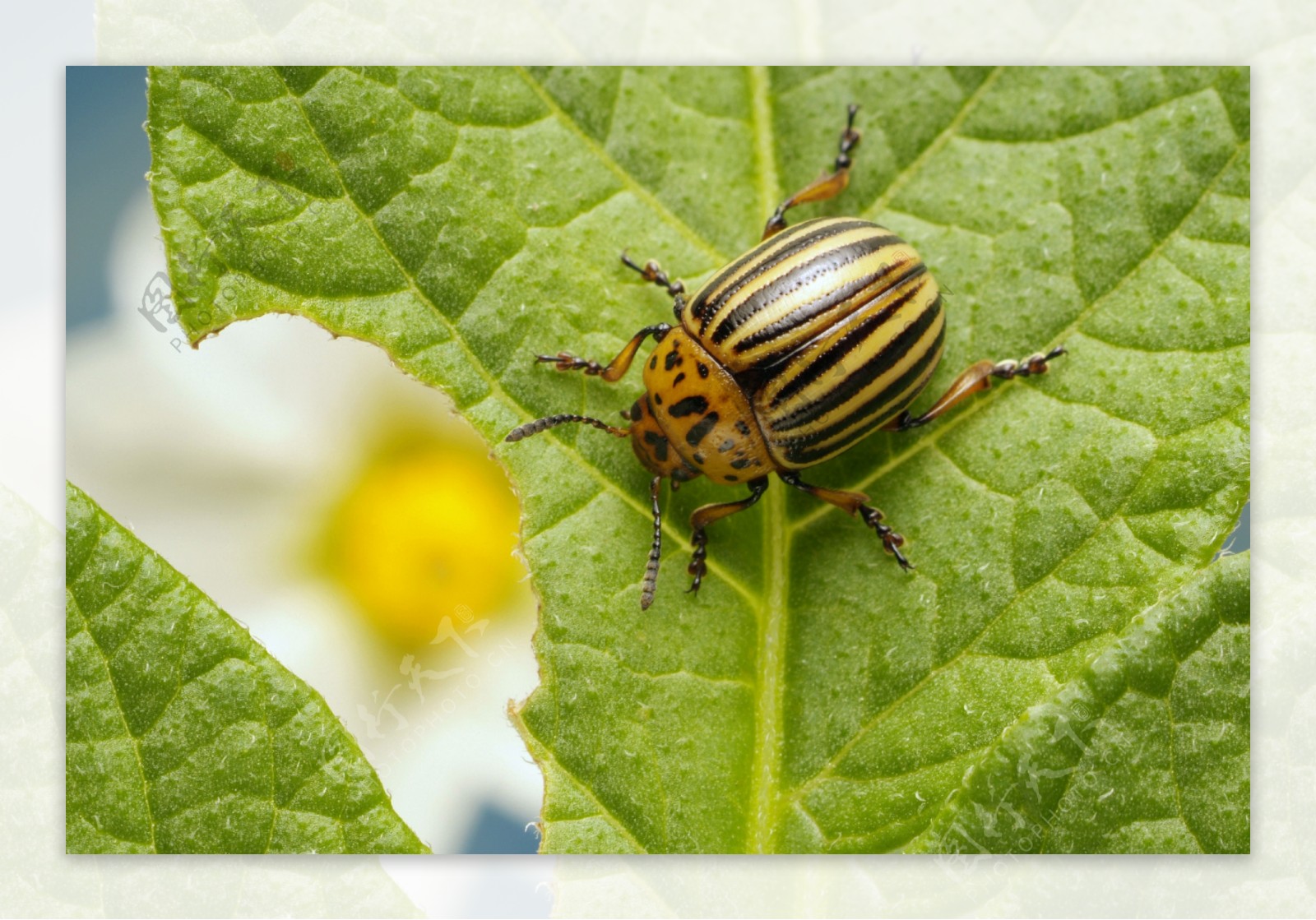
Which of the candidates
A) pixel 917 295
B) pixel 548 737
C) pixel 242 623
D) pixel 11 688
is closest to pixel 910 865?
pixel 548 737

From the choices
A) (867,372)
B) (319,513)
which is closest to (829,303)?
(867,372)

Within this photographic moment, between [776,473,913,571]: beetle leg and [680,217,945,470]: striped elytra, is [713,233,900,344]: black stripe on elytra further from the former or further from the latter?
[776,473,913,571]: beetle leg

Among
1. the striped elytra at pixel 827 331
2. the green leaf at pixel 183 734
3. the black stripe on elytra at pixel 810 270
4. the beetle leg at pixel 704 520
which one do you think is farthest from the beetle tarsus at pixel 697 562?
the green leaf at pixel 183 734

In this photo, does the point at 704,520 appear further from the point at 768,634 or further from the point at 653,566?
the point at 768,634

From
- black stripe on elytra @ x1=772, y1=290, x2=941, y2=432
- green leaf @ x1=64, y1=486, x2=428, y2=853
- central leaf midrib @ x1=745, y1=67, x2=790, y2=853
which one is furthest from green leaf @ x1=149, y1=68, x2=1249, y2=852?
green leaf @ x1=64, y1=486, x2=428, y2=853

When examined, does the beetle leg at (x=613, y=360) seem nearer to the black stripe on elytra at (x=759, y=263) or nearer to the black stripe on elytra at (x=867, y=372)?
the black stripe on elytra at (x=759, y=263)

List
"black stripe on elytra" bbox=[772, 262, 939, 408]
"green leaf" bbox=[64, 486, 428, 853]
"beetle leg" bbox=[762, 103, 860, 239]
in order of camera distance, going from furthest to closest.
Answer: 1. "beetle leg" bbox=[762, 103, 860, 239]
2. "green leaf" bbox=[64, 486, 428, 853]
3. "black stripe on elytra" bbox=[772, 262, 939, 408]
